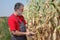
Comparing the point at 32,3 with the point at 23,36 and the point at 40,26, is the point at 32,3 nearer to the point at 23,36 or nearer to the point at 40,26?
the point at 40,26

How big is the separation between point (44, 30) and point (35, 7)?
541 mm

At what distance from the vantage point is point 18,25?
4680mm

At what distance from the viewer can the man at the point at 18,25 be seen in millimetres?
4594

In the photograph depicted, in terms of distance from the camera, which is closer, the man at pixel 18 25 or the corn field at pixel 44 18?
the man at pixel 18 25

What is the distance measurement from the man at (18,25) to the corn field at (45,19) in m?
1.12

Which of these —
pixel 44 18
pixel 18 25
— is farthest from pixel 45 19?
pixel 18 25

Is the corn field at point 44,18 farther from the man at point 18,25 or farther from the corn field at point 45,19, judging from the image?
the man at point 18,25

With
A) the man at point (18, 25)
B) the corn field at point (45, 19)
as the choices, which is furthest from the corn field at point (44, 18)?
the man at point (18, 25)

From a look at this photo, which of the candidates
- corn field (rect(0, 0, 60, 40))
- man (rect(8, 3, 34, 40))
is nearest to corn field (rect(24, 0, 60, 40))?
corn field (rect(0, 0, 60, 40))

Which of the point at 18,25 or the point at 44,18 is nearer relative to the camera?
the point at 18,25

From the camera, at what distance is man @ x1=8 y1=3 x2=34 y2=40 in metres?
4.59

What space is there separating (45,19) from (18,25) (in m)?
1.29

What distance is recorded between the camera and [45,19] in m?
5.86

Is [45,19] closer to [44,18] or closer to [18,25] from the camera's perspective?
[44,18]
